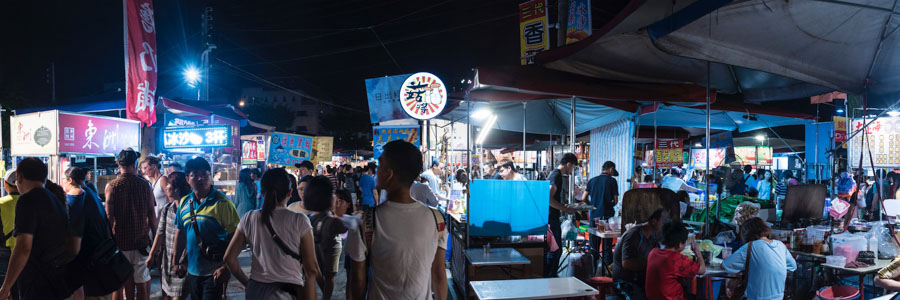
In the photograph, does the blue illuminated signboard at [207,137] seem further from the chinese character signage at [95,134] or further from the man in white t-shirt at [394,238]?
the man in white t-shirt at [394,238]

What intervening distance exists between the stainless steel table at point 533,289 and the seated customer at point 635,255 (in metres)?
0.98

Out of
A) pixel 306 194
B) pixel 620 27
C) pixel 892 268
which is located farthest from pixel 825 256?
pixel 306 194

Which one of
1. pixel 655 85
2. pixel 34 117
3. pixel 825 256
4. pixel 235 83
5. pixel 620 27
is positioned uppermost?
pixel 235 83

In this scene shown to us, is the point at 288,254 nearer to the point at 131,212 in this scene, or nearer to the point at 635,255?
the point at 131,212

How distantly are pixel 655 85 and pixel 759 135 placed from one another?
1046 cm

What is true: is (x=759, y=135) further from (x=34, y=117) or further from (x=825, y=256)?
(x=34, y=117)

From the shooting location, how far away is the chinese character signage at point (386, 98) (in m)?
9.12

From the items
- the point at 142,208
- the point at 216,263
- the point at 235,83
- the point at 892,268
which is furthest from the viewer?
→ the point at 235,83

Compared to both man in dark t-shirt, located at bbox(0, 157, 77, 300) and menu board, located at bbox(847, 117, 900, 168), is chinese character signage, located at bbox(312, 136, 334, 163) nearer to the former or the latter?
man in dark t-shirt, located at bbox(0, 157, 77, 300)

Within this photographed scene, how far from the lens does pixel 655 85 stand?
6223 millimetres

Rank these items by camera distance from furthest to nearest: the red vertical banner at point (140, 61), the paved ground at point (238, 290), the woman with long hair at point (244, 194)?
the red vertical banner at point (140, 61), the woman with long hair at point (244, 194), the paved ground at point (238, 290)

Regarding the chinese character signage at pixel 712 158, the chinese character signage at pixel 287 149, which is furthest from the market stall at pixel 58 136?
the chinese character signage at pixel 712 158

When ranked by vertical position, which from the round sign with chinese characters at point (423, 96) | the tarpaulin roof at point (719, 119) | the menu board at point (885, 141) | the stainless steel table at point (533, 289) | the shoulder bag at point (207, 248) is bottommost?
the stainless steel table at point (533, 289)

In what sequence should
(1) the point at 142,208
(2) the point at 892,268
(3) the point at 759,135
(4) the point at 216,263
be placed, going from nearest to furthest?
(2) the point at 892,268 → (4) the point at 216,263 → (1) the point at 142,208 → (3) the point at 759,135
